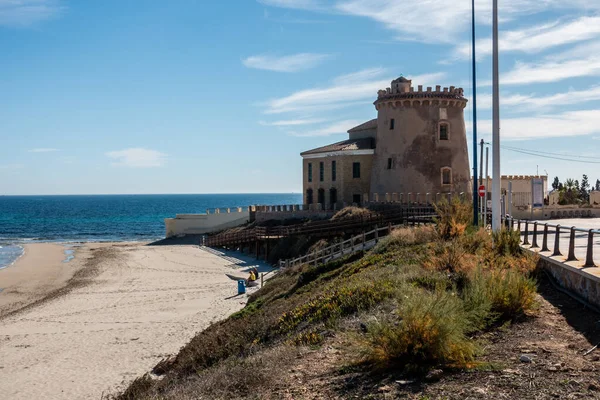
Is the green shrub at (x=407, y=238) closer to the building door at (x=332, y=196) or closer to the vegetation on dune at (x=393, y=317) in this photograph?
the vegetation on dune at (x=393, y=317)

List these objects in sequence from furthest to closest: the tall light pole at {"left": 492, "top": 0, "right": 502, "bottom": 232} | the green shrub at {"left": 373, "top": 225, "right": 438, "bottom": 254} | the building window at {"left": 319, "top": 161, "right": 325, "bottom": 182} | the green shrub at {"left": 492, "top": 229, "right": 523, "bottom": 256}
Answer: the building window at {"left": 319, "top": 161, "right": 325, "bottom": 182}
the green shrub at {"left": 373, "top": 225, "right": 438, "bottom": 254}
the tall light pole at {"left": 492, "top": 0, "right": 502, "bottom": 232}
the green shrub at {"left": 492, "top": 229, "right": 523, "bottom": 256}

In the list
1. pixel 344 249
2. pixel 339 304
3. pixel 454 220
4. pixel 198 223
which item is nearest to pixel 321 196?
pixel 198 223

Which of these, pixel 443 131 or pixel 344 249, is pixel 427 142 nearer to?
pixel 443 131

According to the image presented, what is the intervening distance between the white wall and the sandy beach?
13343 mm

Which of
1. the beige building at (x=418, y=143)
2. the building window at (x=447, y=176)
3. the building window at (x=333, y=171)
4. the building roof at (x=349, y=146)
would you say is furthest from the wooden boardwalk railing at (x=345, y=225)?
the building window at (x=447, y=176)

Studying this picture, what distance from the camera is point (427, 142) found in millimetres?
42250

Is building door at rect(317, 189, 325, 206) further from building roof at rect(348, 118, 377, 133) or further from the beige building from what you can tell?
building roof at rect(348, 118, 377, 133)

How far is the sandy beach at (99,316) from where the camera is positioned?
57.1ft

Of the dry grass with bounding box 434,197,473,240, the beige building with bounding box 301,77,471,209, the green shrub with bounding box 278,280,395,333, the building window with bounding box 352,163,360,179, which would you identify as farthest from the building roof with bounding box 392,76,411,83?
the green shrub with bounding box 278,280,395,333

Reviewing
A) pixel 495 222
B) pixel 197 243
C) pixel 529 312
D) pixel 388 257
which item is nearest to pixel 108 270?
pixel 197 243

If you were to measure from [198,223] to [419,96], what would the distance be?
1123 inches

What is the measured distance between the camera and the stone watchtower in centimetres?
4216

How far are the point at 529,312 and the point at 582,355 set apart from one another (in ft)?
7.05

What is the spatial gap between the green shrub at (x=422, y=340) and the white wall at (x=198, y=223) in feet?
166
